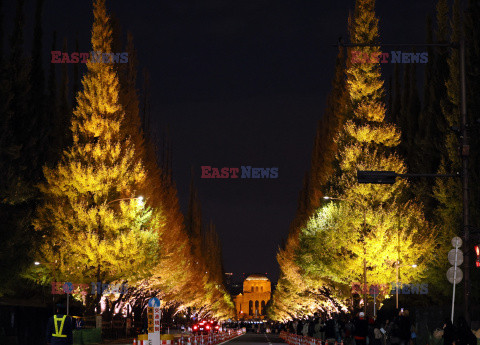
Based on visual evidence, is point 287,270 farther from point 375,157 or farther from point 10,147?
point 10,147

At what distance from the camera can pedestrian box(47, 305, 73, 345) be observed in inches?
585

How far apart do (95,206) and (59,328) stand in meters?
29.9

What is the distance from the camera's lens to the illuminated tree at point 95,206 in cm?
4381

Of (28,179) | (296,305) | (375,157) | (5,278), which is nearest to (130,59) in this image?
(28,179)

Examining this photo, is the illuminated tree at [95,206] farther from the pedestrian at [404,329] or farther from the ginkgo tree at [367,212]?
the pedestrian at [404,329]

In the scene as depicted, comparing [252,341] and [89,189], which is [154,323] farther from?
[252,341]

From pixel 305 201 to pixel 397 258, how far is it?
36.2 meters

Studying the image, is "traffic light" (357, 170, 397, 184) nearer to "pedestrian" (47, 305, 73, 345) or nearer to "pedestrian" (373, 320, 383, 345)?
"pedestrian" (373, 320, 383, 345)

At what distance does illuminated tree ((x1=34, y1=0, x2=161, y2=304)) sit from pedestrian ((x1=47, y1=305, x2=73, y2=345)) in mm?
28411

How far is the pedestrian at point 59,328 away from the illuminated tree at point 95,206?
1119 inches

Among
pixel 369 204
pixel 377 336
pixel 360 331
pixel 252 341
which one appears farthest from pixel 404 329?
pixel 252 341
